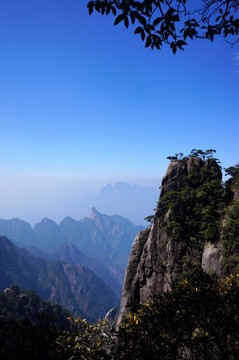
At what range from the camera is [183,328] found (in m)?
7.23

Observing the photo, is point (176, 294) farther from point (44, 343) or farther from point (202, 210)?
point (202, 210)

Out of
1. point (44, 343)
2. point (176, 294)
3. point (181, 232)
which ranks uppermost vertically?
point (176, 294)

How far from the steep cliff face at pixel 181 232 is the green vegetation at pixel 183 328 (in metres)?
13.3

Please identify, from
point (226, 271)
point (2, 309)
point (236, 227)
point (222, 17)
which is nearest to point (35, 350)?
point (222, 17)

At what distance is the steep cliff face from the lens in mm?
23539

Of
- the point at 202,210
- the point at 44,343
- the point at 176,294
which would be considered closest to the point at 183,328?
the point at 176,294

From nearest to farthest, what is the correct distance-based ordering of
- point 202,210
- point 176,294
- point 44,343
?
point 44,343, point 176,294, point 202,210

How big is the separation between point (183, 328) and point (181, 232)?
20585 mm

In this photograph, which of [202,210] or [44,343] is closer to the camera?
[44,343]

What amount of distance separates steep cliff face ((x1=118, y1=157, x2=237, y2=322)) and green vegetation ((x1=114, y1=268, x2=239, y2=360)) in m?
13.3

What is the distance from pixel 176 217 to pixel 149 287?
10079 millimetres

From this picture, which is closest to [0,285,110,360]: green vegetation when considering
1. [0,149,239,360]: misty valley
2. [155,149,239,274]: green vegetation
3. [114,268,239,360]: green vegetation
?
[0,149,239,360]: misty valley

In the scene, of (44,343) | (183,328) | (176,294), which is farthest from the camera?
(176,294)

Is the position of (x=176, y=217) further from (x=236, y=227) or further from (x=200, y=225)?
(x=236, y=227)
